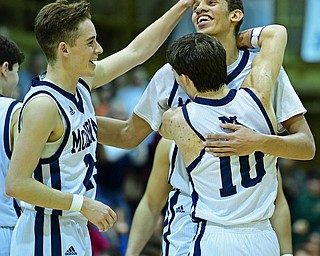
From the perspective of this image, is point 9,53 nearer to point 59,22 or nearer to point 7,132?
point 7,132

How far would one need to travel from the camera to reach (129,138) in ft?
15.7

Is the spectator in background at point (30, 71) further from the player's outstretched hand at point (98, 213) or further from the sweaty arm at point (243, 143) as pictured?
the sweaty arm at point (243, 143)

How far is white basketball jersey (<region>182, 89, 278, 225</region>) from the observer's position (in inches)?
155

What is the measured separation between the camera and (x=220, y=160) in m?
3.93

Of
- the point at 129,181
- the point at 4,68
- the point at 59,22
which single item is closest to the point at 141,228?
the point at 4,68

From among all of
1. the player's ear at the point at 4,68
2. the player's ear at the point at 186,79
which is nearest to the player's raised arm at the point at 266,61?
the player's ear at the point at 186,79

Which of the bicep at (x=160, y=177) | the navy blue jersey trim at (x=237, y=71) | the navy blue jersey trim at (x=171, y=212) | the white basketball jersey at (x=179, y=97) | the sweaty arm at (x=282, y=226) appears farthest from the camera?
the bicep at (x=160, y=177)

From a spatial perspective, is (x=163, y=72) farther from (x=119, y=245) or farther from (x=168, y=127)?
(x=119, y=245)

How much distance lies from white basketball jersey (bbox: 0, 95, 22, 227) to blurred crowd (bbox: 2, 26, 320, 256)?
4710mm

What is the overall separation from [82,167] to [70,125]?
26 cm

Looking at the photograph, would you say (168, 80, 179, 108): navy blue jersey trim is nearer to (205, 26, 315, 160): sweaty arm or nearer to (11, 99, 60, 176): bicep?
(205, 26, 315, 160): sweaty arm

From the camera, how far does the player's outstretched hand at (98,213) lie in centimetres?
383

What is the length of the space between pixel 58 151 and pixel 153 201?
147 centimetres

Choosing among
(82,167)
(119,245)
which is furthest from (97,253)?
(82,167)
